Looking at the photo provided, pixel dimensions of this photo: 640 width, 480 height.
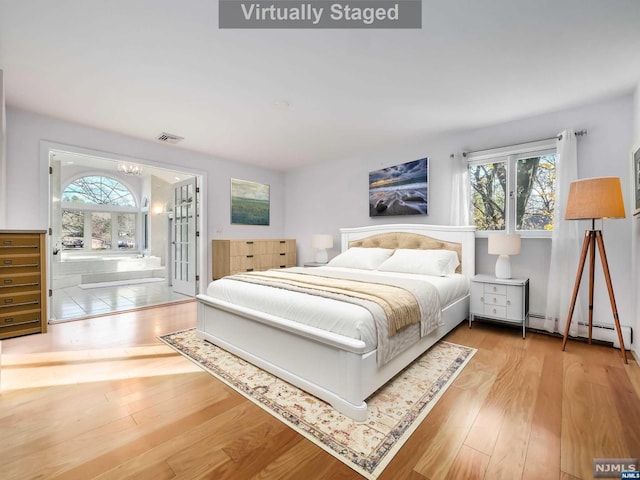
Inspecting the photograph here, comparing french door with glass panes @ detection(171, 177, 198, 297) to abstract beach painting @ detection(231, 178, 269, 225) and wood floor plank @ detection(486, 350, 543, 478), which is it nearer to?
abstract beach painting @ detection(231, 178, 269, 225)

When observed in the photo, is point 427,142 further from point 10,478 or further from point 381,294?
point 10,478

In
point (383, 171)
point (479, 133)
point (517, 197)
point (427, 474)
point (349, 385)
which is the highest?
point (479, 133)

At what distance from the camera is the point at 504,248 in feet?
10.2

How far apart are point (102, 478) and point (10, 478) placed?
1.30ft

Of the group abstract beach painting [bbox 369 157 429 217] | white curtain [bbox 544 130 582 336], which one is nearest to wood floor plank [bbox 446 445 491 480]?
white curtain [bbox 544 130 582 336]

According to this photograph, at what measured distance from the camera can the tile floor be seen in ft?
13.0

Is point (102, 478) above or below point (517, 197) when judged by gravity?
below

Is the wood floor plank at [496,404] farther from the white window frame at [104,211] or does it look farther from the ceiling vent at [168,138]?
the white window frame at [104,211]

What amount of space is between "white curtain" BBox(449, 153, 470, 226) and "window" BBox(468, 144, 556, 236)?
12cm

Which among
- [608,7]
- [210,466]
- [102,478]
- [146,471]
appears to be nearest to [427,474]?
[210,466]

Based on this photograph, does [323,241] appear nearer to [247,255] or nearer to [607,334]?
[247,255]

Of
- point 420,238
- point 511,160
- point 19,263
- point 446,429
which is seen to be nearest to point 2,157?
point 19,263

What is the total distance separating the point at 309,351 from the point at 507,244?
8.13ft

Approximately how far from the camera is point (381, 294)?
6.95ft
